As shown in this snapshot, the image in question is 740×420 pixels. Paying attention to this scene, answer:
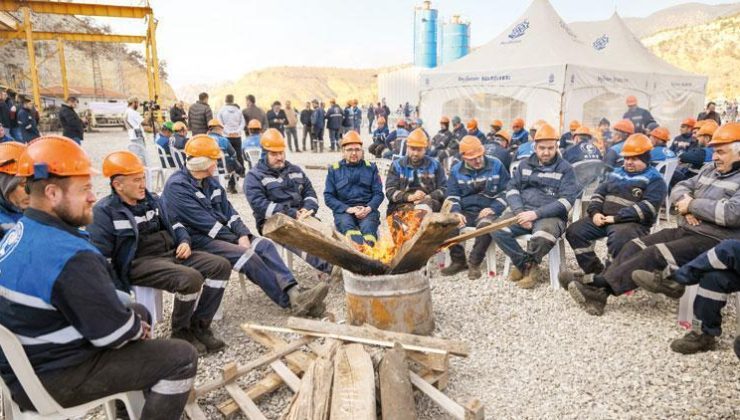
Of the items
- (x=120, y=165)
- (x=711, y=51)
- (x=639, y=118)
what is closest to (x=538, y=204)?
(x=120, y=165)

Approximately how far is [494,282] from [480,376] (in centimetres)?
192

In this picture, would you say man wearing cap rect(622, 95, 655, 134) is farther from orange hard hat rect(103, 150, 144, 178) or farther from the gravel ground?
orange hard hat rect(103, 150, 144, 178)

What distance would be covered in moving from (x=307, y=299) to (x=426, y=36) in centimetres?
3045

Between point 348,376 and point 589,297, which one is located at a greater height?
point 348,376

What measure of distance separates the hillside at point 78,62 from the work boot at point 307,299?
31475 mm

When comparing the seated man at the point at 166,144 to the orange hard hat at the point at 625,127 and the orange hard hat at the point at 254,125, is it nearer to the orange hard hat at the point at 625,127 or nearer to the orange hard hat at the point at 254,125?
the orange hard hat at the point at 254,125

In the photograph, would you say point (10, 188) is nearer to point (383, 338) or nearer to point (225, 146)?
point (383, 338)

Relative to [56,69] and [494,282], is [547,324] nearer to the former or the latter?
[494,282]

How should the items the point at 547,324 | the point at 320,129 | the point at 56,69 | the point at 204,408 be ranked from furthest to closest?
1. the point at 56,69
2. the point at 320,129
3. the point at 547,324
4. the point at 204,408

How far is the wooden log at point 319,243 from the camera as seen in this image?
332 cm

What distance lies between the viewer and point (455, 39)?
2973cm

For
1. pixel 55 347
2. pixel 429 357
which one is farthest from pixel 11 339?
pixel 429 357

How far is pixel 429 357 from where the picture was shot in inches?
115

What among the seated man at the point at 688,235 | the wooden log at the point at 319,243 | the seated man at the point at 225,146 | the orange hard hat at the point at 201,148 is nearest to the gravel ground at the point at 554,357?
the seated man at the point at 688,235
